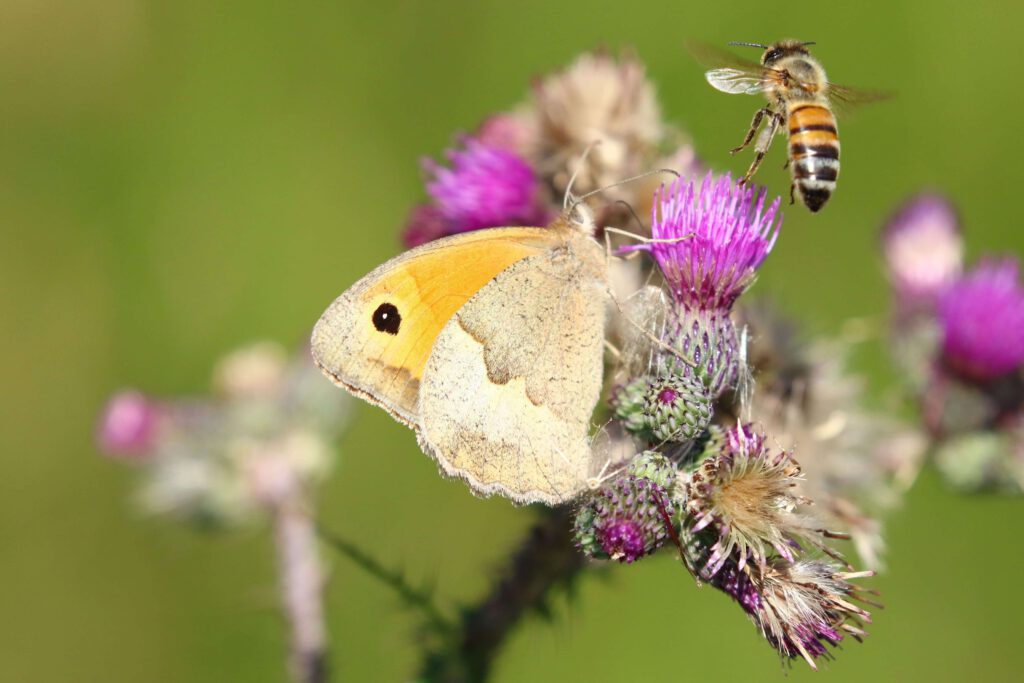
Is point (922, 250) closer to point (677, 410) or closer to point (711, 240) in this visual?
point (711, 240)

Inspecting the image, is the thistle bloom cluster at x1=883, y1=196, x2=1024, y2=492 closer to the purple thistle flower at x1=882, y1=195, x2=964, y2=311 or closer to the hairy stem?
the purple thistle flower at x1=882, y1=195, x2=964, y2=311

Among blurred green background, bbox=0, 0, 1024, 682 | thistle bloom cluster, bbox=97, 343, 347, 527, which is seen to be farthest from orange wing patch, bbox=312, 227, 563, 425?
blurred green background, bbox=0, 0, 1024, 682

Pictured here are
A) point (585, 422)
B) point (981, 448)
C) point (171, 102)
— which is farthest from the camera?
point (171, 102)

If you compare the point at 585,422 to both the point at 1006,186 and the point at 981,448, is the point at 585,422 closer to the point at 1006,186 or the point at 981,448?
the point at 981,448

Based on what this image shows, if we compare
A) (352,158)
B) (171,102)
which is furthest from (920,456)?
(171,102)

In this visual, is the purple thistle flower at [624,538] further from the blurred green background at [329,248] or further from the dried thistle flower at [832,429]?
the blurred green background at [329,248]
